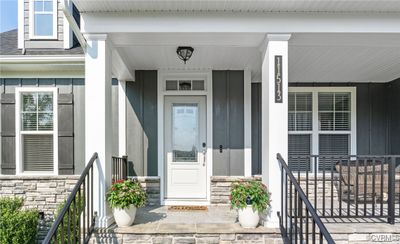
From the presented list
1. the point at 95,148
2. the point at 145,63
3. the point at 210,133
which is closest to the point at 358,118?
the point at 210,133

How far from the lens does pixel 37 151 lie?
5.10 metres

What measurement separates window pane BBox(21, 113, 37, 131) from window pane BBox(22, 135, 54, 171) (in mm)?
152

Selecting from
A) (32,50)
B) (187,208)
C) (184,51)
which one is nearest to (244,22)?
(184,51)

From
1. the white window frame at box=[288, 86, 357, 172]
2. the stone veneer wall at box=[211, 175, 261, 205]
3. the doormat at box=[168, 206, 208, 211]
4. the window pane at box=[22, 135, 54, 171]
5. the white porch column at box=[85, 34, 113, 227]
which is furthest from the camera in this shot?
the white window frame at box=[288, 86, 357, 172]

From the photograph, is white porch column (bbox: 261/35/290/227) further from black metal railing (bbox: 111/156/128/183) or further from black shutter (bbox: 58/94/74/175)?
black shutter (bbox: 58/94/74/175)

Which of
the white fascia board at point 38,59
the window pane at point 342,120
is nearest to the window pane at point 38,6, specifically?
the white fascia board at point 38,59

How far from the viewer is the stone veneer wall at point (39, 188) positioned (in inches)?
186

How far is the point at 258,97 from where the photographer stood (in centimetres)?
535

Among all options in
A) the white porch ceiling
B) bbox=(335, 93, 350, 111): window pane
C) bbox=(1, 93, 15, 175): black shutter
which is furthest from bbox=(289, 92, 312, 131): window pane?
bbox=(1, 93, 15, 175): black shutter

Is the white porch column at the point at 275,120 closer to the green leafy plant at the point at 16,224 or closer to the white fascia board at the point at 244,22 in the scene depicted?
the white fascia board at the point at 244,22

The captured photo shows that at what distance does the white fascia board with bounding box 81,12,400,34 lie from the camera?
2.98 meters

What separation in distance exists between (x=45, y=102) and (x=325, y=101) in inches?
217

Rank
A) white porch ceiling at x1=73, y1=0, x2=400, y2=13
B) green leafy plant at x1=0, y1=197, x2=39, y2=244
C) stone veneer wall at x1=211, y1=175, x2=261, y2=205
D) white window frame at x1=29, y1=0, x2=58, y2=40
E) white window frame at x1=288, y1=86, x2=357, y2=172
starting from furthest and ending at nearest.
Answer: white window frame at x1=288, y1=86, x2=357, y2=172
white window frame at x1=29, y1=0, x2=58, y2=40
stone veneer wall at x1=211, y1=175, x2=261, y2=205
green leafy plant at x1=0, y1=197, x2=39, y2=244
white porch ceiling at x1=73, y1=0, x2=400, y2=13

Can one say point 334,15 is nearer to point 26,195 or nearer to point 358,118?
point 358,118
